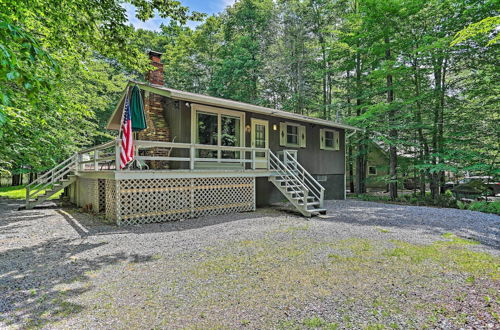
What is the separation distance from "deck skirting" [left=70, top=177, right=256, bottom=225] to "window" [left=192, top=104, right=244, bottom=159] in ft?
4.26

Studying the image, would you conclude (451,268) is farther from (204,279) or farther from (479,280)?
(204,279)

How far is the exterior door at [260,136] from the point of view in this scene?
397 inches

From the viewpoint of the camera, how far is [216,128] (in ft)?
30.0

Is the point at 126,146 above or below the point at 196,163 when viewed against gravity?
above

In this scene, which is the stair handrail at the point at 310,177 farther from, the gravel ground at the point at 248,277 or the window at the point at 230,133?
the gravel ground at the point at 248,277

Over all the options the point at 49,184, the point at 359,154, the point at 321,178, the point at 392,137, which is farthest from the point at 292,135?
the point at 49,184

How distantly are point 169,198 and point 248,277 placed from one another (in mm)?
4404

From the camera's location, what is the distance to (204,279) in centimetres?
339

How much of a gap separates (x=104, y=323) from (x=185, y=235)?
3.22 meters

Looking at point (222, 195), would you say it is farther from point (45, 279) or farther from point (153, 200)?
point (45, 279)

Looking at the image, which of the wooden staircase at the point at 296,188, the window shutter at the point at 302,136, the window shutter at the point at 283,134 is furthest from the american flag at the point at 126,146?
the window shutter at the point at 302,136

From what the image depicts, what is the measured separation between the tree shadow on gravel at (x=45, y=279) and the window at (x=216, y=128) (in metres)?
4.70

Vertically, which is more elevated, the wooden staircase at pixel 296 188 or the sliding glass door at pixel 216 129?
the sliding glass door at pixel 216 129

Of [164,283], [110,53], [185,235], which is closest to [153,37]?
[110,53]
